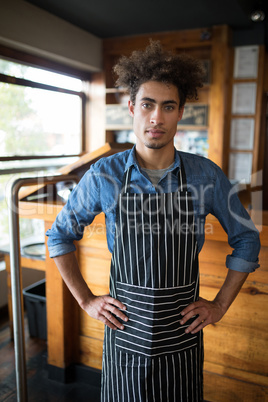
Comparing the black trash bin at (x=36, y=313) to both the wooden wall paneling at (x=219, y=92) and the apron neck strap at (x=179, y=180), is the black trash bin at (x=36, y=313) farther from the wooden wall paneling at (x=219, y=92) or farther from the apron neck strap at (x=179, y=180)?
the wooden wall paneling at (x=219, y=92)

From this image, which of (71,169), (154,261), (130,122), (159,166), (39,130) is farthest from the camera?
(130,122)

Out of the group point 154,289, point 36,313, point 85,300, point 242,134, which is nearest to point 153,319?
point 154,289

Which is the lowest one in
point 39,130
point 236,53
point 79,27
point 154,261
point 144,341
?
point 144,341

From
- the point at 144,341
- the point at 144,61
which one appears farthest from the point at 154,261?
the point at 144,61

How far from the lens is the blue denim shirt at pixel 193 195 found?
4.36ft

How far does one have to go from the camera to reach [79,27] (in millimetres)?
4301

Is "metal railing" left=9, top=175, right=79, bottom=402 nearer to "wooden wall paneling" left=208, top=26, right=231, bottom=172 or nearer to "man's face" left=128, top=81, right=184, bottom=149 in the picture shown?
"man's face" left=128, top=81, right=184, bottom=149

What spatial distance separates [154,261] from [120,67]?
78 cm

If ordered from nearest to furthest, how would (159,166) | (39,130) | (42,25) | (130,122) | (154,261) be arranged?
(154,261), (159,166), (42,25), (39,130), (130,122)

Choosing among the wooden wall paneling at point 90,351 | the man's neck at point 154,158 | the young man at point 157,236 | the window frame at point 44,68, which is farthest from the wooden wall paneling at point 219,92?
the man's neck at point 154,158

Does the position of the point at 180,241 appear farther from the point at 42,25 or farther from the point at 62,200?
the point at 42,25

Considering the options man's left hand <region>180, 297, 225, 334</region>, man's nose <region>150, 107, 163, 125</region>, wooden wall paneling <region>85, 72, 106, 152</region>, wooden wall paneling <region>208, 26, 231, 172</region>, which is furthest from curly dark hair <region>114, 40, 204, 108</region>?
wooden wall paneling <region>85, 72, 106, 152</region>

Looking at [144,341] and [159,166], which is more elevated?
[159,166]

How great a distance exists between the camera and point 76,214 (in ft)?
4.62
